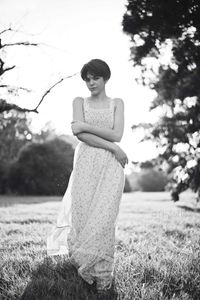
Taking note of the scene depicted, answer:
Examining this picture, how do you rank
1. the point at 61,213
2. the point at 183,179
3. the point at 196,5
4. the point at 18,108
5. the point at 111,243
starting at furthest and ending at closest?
the point at 183,179 < the point at 196,5 < the point at 18,108 < the point at 61,213 < the point at 111,243

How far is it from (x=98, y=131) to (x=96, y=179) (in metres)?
0.47

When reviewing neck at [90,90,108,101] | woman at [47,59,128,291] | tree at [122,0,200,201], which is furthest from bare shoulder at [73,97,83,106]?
tree at [122,0,200,201]

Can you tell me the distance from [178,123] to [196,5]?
12.2 ft

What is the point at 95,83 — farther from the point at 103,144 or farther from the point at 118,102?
the point at 103,144

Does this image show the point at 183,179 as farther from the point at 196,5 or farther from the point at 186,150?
the point at 196,5

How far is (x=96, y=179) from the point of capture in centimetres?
303

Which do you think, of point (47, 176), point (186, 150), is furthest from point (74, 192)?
point (47, 176)

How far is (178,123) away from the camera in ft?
35.5

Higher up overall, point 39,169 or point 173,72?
point 173,72

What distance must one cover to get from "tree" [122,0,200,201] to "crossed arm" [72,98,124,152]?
7.16m

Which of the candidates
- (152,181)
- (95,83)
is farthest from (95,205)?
(152,181)

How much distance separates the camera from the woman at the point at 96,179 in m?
2.82

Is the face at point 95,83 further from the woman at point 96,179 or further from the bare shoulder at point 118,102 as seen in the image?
the bare shoulder at point 118,102

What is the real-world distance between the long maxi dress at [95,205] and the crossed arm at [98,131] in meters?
0.06
